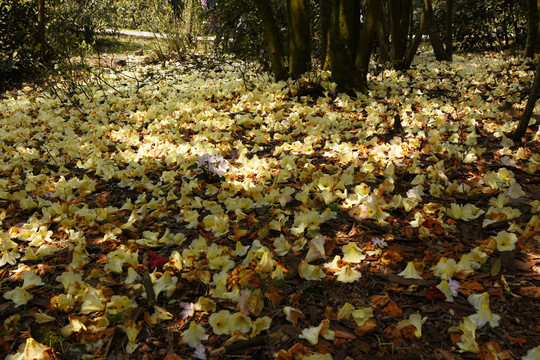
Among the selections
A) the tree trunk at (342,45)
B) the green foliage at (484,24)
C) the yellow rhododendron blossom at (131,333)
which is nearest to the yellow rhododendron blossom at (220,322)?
the yellow rhododendron blossom at (131,333)

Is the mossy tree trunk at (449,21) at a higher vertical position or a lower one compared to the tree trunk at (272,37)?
higher

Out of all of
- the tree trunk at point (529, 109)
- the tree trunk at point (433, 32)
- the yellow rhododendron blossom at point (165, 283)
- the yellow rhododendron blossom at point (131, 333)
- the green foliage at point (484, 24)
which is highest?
the green foliage at point (484, 24)

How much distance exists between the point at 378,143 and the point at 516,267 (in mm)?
1915

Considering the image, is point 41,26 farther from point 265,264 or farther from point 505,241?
point 505,241

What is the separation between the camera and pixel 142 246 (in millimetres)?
2238

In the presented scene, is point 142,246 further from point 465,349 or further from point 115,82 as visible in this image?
point 115,82

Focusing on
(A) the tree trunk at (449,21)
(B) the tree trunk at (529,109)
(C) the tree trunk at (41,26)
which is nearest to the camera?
(B) the tree trunk at (529,109)

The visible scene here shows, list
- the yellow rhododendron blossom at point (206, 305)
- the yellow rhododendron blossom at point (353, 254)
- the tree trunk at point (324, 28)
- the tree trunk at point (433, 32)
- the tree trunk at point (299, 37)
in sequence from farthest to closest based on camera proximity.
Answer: the tree trunk at point (433, 32), the tree trunk at point (324, 28), the tree trunk at point (299, 37), the yellow rhododendron blossom at point (353, 254), the yellow rhododendron blossom at point (206, 305)

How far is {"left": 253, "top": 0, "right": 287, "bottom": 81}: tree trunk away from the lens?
5.34 meters

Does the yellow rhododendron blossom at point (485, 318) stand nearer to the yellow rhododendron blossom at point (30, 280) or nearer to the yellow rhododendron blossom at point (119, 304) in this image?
the yellow rhododendron blossom at point (119, 304)

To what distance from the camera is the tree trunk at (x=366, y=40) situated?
15.1ft

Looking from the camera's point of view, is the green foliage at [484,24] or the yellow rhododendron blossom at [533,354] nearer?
the yellow rhododendron blossom at [533,354]

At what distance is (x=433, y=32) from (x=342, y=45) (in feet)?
13.1

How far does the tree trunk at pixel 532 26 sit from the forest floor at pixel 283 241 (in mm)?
2229
